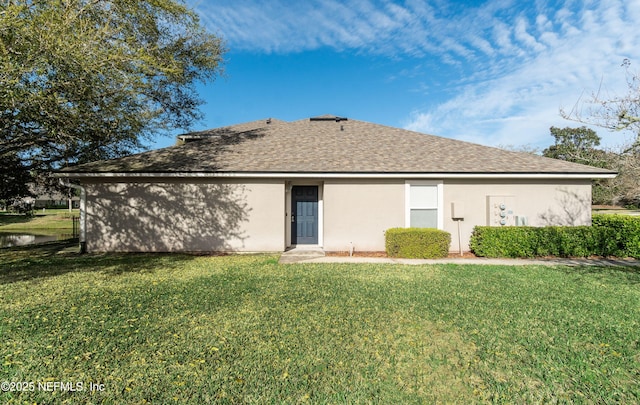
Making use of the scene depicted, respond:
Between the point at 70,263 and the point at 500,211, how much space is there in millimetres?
13159

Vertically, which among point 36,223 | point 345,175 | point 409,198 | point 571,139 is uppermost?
point 571,139

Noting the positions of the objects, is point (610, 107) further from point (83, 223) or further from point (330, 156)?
point (83, 223)

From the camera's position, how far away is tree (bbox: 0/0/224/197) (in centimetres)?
582

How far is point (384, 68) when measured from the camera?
1658 centimetres

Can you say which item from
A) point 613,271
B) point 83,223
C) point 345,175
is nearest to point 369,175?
point 345,175

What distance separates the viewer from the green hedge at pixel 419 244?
9.08 m

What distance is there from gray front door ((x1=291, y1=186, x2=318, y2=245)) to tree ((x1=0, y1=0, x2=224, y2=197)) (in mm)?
5464

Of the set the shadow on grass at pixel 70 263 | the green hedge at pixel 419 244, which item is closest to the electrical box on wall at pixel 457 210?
the green hedge at pixel 419 244

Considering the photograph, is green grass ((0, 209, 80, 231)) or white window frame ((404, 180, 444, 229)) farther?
green grass ((0, 209, 80, 231))

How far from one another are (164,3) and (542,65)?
1263 cm

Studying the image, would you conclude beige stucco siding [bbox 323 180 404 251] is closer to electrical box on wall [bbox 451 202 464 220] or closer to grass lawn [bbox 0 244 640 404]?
electrical box on wall [bbox 451 202 464 220]

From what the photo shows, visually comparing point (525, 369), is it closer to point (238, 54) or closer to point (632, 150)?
point (632, 150)

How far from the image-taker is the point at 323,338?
3715 mm

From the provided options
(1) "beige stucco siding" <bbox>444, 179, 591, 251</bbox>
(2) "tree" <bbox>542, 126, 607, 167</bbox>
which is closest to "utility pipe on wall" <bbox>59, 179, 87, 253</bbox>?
(1) "beige stucco siding" <bbox>444, 179, 591, 251</bbox>
